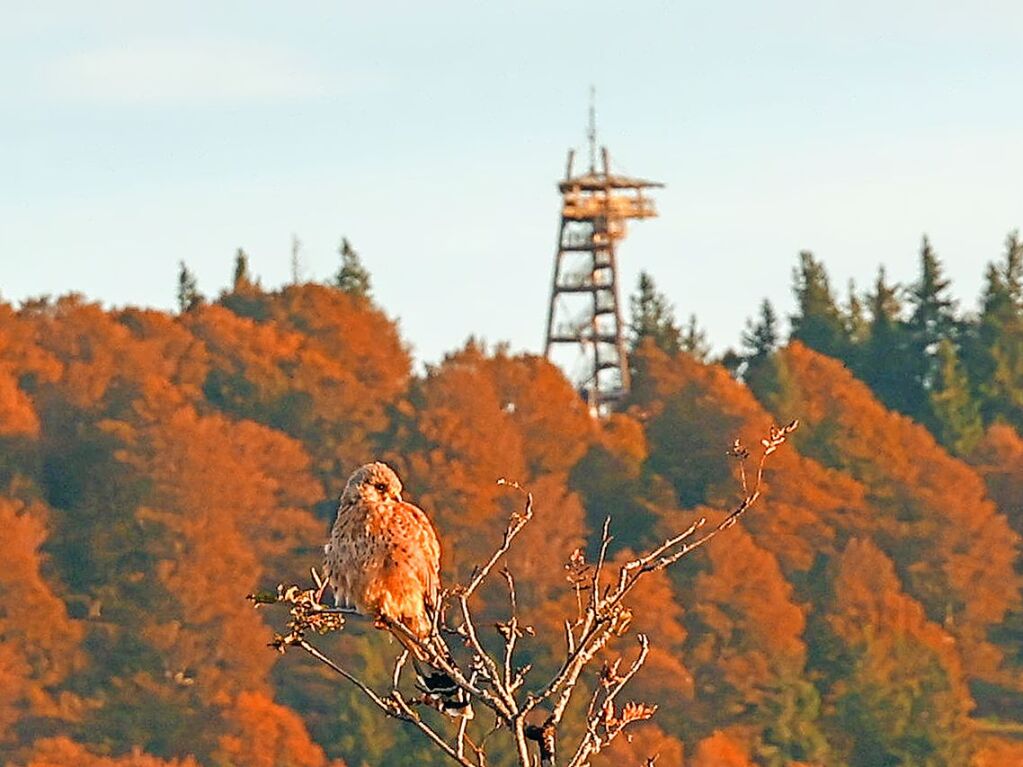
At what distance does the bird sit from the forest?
53.5 meters

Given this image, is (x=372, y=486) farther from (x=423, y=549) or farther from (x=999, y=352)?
(x=999, y=352)

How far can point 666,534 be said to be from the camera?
85.1 meters

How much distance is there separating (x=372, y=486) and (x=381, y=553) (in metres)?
0.33

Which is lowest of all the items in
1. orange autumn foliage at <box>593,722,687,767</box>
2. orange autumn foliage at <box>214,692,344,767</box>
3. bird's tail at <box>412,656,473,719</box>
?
bird's tail at <box>412,656,473,719</box>

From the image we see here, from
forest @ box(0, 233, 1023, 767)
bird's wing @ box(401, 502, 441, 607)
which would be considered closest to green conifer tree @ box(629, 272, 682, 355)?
forest @ box(0, 233, 1023, 767)

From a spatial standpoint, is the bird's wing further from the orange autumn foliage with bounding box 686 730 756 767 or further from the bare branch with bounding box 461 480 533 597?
the orange autumn foliage with bounding box 686 730 756 767

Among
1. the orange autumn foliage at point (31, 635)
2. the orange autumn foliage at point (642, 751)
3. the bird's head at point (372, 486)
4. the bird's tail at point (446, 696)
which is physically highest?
the orange autumn foliage at point (31, 635)

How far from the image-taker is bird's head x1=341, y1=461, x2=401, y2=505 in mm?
14000

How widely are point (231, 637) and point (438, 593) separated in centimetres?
6714

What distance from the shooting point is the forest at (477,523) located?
75438 mm

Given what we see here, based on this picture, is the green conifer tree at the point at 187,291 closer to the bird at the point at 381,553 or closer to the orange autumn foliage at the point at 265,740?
the orange autumn foliage at the point at 265,740

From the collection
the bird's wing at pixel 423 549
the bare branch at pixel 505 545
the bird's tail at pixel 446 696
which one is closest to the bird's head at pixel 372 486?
the bird's wing at pixel 423 549

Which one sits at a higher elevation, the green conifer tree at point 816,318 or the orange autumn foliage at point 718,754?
the green conifer tree at point 816,318

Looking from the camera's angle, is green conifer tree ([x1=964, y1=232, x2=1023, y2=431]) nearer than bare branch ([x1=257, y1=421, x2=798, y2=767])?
No
